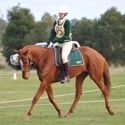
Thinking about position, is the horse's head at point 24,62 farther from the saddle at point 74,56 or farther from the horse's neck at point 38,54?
the saddle at point 74,56

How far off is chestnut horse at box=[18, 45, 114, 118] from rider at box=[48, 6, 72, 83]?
0.26m

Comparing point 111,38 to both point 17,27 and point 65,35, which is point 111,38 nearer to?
point 17,27

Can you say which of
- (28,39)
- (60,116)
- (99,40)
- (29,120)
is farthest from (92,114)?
(28,39)

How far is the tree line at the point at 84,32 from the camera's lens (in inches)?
2478

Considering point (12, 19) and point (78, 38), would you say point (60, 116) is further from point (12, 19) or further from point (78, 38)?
point (12, 19)

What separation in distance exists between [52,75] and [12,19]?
57551 mm

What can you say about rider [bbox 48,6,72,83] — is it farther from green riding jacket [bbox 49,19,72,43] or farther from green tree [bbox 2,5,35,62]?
green tree [bbox 2,5,35,62]

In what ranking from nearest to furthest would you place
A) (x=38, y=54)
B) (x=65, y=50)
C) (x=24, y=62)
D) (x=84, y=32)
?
1. (x=24, y=62)
2. (x=38, y=54)
3. (x=65, y=50)
4. (x=84, y=32)

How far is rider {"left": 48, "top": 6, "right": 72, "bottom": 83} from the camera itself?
15.7 metres

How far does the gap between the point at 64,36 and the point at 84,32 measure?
2010 inches

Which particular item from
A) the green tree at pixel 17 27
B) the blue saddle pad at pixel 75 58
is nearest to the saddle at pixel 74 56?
the blue saddle pad at pixel 75 58

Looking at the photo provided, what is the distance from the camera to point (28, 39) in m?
67.6

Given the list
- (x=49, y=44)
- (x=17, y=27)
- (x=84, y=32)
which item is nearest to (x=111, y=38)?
→ (x=84, y=32)

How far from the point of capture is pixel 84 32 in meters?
66.7
